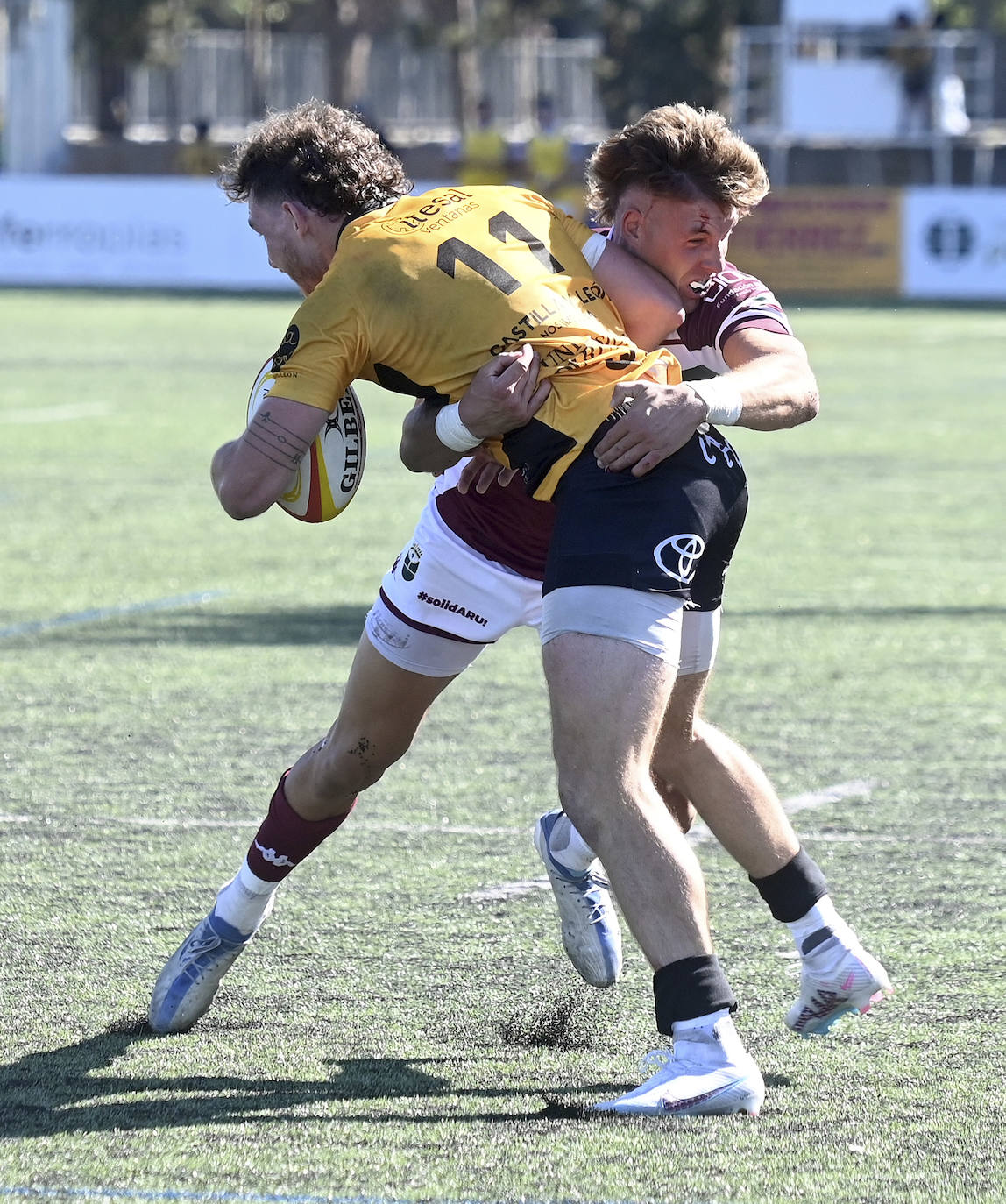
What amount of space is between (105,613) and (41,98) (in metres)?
36.9

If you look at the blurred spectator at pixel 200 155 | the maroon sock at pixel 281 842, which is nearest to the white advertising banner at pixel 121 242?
the blurred spectator at pixel 200 155

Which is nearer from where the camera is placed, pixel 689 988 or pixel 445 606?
pixel 689 988

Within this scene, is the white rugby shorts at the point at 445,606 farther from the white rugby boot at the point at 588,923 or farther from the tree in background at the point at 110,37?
the tree in background at the point at 110,37

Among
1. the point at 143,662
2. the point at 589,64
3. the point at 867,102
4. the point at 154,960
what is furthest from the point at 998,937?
the point at 589,64

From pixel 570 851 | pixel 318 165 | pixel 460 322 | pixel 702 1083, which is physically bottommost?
pixel 570 851

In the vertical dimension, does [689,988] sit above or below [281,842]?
above

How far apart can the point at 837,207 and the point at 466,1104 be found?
98.3 ft

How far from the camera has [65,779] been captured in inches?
270

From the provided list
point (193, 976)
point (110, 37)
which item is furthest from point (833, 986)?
point (110, 37)

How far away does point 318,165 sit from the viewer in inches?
177

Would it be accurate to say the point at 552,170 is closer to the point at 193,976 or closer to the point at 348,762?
the point at 348,762

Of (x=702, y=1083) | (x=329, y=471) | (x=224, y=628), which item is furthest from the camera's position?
(x=224, y=628)

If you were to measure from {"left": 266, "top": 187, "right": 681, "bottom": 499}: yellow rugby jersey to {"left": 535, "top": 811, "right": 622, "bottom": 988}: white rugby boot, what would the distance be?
3.60 feet

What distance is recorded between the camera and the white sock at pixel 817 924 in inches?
181
